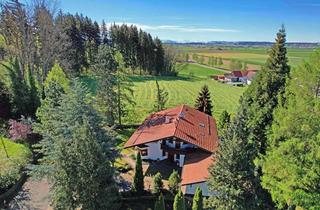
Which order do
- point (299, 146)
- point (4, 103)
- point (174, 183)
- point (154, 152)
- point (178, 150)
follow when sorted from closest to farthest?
point (299, 146) → point (174, 183) → point (178, 150) → point (154, 152) → point (4, 103)

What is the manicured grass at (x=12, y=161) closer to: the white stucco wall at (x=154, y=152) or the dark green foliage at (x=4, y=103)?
the dark green foliage at (x=4, y=103)

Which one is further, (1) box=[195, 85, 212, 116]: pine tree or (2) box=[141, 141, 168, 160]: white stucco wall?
(1) box=[195, 85, 212, 116]: pine tree

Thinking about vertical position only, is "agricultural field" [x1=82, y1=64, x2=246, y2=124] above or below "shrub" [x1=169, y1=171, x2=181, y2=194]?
above

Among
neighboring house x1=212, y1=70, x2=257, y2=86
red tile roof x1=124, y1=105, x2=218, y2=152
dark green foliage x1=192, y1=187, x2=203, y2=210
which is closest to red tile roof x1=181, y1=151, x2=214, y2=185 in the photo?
red tile roof x1=124, y1=105, x2=218, y2=152

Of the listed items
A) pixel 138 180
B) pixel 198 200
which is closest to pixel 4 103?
pixel 138 180

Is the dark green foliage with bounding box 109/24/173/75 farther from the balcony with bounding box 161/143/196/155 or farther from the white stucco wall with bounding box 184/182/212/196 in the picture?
the white stucco wall with bounding box 184/182/212/196

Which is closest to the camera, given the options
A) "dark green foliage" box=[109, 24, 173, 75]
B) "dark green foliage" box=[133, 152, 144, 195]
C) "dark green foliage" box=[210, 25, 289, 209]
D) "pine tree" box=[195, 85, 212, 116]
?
"dark green foliage" box=[210, 25, 289, 209]

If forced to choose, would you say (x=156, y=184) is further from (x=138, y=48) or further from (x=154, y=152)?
(x=138, y=48)

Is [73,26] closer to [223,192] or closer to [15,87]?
[15,87]
